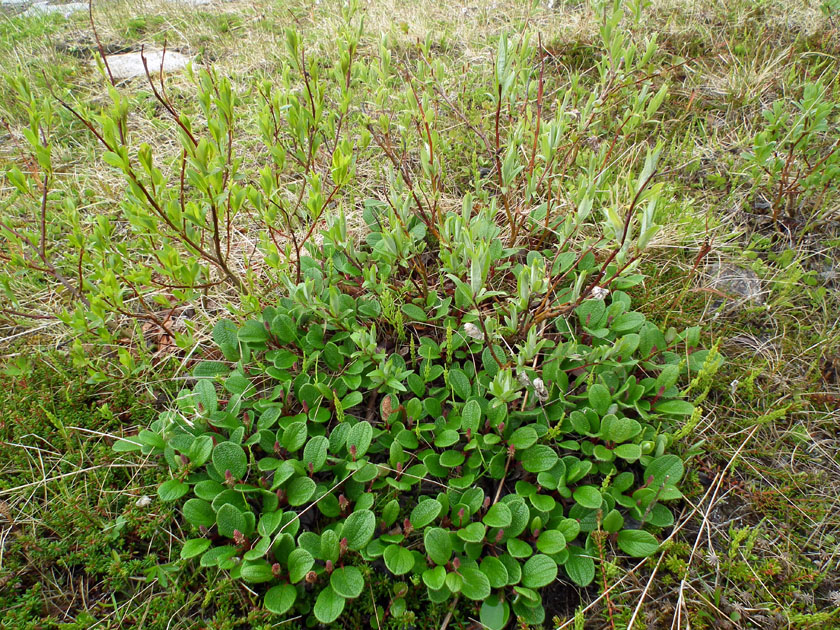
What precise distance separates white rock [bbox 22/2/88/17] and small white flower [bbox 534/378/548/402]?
812 cm

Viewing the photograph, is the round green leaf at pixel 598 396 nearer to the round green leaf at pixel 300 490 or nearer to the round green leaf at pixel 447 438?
the round green leaf at pixel 447 438

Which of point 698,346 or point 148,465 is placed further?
point 698,346

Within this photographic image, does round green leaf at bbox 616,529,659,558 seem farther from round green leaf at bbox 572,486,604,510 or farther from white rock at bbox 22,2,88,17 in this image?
white rock at bbox 22,2,88,17

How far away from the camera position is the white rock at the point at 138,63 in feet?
16.2

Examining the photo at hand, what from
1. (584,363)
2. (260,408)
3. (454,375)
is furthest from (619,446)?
(260,408)

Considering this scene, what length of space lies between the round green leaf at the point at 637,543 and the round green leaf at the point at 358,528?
0.97 m

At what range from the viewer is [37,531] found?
2.04 m

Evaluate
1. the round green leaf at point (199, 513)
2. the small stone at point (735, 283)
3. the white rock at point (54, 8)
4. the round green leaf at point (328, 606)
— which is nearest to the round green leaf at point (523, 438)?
the round green leaf at point (328, 606)

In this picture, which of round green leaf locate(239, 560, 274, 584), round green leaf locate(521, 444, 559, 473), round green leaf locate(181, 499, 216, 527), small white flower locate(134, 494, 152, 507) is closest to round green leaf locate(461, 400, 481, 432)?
round green leaf locate(521, 444, 559, 473)

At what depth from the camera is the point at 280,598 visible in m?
1.76

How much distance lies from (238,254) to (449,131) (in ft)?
5.92

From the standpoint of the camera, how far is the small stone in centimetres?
270

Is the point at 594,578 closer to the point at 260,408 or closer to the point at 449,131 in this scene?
the point at 260,408

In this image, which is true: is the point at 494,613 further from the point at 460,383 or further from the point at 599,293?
the point at 599,293
